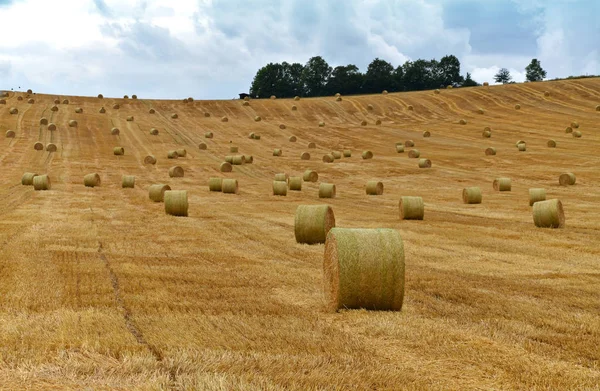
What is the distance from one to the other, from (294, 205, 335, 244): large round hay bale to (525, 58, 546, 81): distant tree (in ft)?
428

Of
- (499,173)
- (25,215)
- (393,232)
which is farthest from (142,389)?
(499,173)

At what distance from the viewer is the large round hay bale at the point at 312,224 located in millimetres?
17172

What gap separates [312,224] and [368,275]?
24.0ft

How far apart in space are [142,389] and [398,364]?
9.27 ft

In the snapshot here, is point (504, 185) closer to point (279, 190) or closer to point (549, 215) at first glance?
point (279, 190)

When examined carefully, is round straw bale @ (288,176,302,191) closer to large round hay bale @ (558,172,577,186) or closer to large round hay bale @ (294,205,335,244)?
large round hay bale @ (558,172,577,186)

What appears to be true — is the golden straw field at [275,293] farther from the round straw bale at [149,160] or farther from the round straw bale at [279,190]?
the round straw bale at [149,160]

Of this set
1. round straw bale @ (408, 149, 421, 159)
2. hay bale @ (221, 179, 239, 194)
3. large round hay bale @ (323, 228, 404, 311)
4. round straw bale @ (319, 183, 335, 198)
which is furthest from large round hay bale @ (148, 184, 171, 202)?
round straw bale @ (408, 149, 421, 159)

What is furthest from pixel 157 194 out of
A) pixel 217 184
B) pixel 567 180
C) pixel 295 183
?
pixel 567 180

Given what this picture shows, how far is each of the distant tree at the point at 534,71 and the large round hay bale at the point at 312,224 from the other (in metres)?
A: 130

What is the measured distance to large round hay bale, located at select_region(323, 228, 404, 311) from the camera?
9.88 m

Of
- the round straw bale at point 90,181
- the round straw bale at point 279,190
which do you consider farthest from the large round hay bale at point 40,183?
the round straw bale at point 279,190

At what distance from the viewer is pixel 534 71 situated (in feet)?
453

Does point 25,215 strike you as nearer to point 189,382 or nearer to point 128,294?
point 128,294
